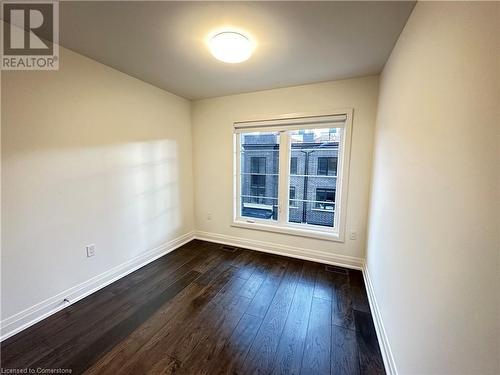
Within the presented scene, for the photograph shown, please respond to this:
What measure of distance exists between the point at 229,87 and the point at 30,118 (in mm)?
1999

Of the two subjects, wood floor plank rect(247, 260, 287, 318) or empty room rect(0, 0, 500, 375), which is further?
wood floor plank rect(247, 260, 287, 318)

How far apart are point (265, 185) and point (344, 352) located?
213 cm

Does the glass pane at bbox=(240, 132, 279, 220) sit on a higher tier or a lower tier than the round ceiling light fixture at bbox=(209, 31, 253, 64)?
lower

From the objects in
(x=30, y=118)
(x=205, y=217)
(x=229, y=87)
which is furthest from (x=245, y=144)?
(x=30, y=118)

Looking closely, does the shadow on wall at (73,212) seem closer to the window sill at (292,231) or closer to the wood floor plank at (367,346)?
the window sill at (292,231)

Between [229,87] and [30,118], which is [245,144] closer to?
[229,87]

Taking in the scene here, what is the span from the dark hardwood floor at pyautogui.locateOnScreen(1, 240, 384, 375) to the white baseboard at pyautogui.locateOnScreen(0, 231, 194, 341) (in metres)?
0.06

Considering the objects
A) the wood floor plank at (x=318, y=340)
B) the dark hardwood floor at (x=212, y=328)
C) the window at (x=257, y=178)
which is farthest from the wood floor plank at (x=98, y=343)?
the window at (x=257, y=178)

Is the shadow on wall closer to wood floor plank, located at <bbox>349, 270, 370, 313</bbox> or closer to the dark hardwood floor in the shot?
the dark hardwood floor

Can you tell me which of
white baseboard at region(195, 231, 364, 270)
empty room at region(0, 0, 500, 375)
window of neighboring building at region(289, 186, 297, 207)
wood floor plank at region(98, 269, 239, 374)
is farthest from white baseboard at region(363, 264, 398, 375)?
wood floor plank at region(98, 269, 239, 374)

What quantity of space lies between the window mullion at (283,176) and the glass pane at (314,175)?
0.23 feet

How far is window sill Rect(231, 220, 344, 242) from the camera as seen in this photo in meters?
2.72

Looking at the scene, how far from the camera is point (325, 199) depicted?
284 centimetres

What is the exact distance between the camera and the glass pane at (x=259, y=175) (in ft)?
10.0
